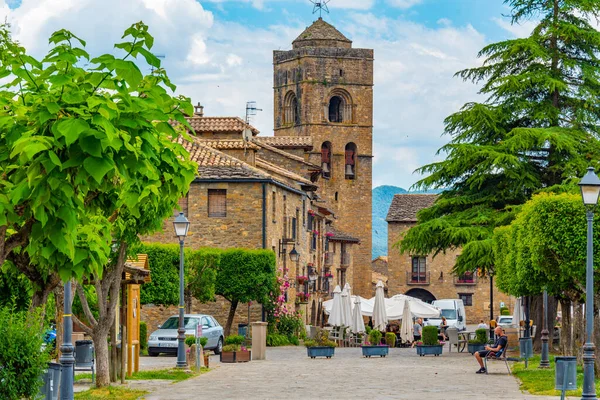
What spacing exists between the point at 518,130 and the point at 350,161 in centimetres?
6561

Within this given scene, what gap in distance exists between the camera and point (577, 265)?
26.3 meters

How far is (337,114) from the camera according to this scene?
10956 centimetres

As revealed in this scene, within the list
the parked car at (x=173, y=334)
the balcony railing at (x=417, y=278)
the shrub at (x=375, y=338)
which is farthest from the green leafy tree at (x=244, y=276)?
the balcony railing at (x=417, y=278)

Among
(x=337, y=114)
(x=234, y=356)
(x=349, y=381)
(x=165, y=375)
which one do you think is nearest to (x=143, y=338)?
(x=234, y=356)

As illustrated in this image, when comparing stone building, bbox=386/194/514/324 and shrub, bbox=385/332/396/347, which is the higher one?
stone building, bbox=386/194/514/324

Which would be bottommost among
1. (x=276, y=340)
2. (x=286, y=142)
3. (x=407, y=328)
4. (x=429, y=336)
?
(x=276, y=340)

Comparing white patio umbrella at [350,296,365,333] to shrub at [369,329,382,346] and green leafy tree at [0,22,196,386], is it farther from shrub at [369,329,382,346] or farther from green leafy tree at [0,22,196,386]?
green leafy tree at [0,22,196,386]

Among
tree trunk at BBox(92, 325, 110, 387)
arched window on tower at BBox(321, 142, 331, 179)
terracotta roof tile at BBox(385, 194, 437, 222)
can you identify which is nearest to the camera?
tree trunk at BBox(92, 325, 110, 387)

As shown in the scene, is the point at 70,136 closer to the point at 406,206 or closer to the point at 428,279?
the point at 428,279

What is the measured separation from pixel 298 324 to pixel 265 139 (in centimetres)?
2551

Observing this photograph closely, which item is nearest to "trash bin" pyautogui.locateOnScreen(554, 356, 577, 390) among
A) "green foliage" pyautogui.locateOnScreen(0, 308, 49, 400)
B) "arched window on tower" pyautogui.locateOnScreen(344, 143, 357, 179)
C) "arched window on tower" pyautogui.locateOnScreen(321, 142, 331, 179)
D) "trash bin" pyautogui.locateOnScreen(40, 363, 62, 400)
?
"trash bin" pyautogui.locateOnScreen(40, 363, 62, 400)

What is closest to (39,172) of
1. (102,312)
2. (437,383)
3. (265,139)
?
(102,312)

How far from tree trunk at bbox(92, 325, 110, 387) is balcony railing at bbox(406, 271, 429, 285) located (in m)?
76.6

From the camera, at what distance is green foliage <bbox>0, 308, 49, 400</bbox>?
14.8m
